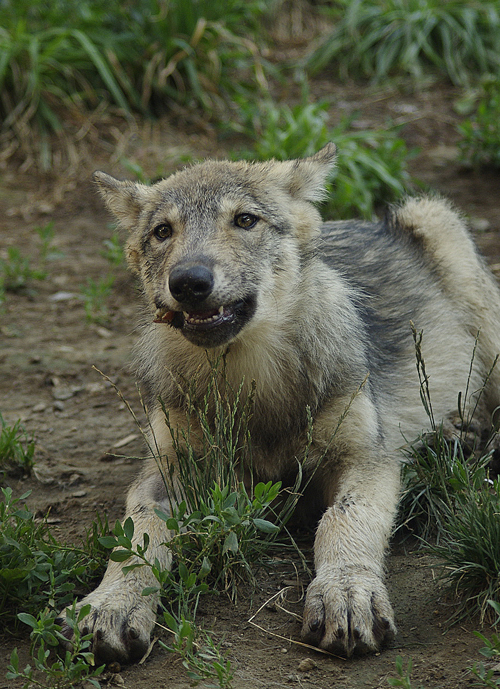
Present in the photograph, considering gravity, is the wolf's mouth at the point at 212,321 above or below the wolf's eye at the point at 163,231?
below

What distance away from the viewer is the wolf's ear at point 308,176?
4242 millimetres

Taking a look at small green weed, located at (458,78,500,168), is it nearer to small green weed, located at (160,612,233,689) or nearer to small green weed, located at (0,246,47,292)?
small green weed, located at (0,246,47,292)

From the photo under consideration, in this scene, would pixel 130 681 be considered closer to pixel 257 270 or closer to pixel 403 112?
pixel 257 270

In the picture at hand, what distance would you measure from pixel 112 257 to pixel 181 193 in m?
3.41

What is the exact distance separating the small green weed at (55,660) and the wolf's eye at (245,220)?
187cm

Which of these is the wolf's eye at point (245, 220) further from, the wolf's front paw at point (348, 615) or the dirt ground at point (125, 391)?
the wolf's front paw at point (348, 615)

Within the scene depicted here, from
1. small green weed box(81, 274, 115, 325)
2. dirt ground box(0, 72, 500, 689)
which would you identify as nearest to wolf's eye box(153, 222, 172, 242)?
dirt ground box(0, 72, 500, 689)

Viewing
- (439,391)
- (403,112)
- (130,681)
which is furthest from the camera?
(403,112)

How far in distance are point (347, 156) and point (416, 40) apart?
3.65 metres

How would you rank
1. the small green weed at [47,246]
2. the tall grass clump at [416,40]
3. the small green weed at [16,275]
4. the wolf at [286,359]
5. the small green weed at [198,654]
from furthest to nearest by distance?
the tall grass clump at [416,40]
the small green weed at [47,246]
the small green weed at [16,275]
the wolf at [286,359]
the small green weed at [198,654]

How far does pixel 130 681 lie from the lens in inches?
113

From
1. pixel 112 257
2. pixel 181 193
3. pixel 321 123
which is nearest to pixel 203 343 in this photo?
pixel 181 193

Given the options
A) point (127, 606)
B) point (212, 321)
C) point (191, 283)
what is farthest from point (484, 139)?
point (127, 606)

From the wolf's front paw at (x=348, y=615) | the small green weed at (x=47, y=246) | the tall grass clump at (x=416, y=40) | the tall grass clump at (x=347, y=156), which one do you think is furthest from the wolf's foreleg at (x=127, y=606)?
the tall grass clump at (x=416, y=40)
